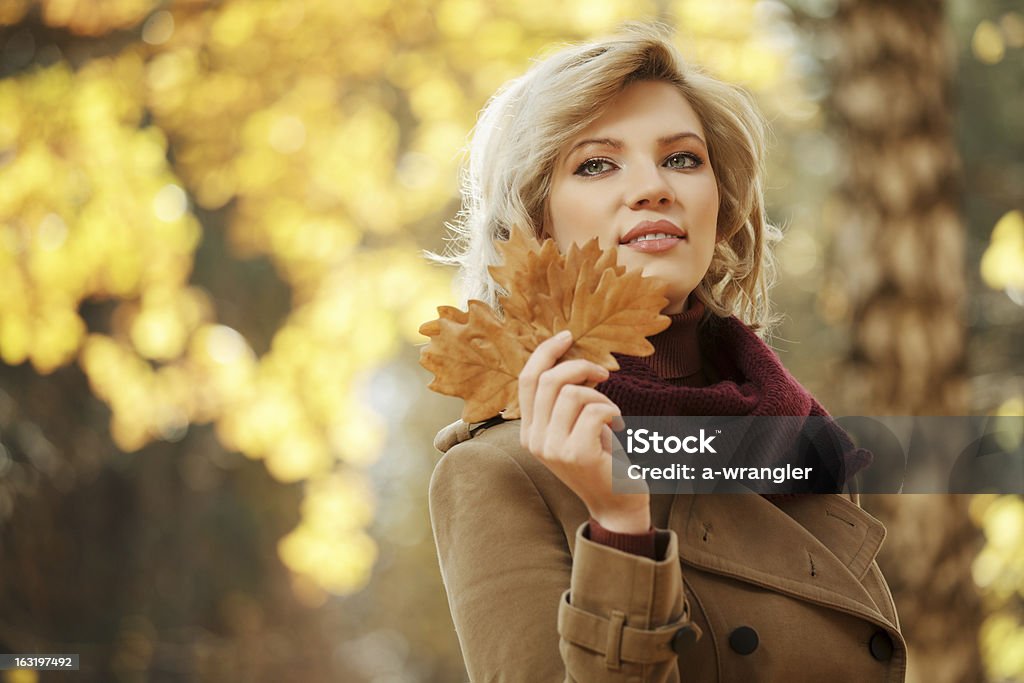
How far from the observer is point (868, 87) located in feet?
11.4

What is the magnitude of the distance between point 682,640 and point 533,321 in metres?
0.43

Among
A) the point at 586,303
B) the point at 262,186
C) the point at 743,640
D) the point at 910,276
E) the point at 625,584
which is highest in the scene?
the point at 586,303

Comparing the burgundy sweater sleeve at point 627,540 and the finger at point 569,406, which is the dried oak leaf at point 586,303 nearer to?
the finger at point 569,406

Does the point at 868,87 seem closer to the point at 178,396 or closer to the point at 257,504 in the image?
the point at 178,396

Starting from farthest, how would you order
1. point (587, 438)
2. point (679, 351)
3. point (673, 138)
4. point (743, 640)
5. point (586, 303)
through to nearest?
point (679, 351) → point (673, 138) → point (743, 640) → point (586, 303) → point (587, 438)

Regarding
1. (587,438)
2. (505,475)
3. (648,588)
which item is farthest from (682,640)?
(505,475)

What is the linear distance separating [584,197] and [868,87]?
2.12 m

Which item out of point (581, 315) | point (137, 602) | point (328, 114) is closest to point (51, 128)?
point (328, 114)

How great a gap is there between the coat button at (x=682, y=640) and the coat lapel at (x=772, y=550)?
11.0 inches

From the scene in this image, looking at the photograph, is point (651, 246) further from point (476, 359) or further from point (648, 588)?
point (648, 588)

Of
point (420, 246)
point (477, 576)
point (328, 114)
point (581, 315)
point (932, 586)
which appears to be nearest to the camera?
point (581, 315)

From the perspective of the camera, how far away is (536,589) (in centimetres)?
147

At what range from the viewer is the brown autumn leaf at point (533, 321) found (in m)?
1.37

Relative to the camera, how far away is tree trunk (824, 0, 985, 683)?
332 cm
